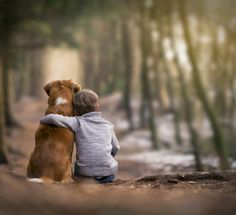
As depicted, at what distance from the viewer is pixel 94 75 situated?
45.8 m

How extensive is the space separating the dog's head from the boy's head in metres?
0.13

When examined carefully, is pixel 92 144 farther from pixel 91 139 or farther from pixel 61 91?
pixel 61 91

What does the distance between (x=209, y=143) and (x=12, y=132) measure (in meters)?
8.03

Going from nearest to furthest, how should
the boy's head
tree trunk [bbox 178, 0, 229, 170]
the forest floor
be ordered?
the forest floor < the boy's head < tree trunk [bbox 178, 0, 229, 170]

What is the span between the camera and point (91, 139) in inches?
263

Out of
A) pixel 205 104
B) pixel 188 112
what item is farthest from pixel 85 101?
pixel 188 112

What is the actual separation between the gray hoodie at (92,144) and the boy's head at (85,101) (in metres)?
0.07

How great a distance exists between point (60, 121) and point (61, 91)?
1.93 ft

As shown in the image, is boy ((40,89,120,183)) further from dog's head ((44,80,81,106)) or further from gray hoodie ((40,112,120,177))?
dog's head ((44,80,81,106))

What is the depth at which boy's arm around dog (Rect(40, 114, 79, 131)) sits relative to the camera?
643 centimetres

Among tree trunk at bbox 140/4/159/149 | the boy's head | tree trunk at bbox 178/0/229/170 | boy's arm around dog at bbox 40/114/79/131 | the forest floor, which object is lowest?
the forest floor

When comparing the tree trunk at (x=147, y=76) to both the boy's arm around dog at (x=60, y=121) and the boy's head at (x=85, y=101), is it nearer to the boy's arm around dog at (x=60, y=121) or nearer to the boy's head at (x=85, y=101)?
the boy's head at (x=85, y=101)

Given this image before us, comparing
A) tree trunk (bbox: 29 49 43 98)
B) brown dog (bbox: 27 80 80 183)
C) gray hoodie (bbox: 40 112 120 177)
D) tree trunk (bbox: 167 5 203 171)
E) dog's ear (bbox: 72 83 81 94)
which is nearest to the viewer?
brown dog (bbox: 27 80 80 183)

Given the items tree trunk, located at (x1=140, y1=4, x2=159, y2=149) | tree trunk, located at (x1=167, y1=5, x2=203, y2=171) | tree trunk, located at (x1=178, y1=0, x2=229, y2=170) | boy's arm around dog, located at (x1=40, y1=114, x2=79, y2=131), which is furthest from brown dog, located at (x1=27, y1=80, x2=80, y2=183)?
tree trunk, located at (x1=140, y1=4, x2=159, y2=149)
